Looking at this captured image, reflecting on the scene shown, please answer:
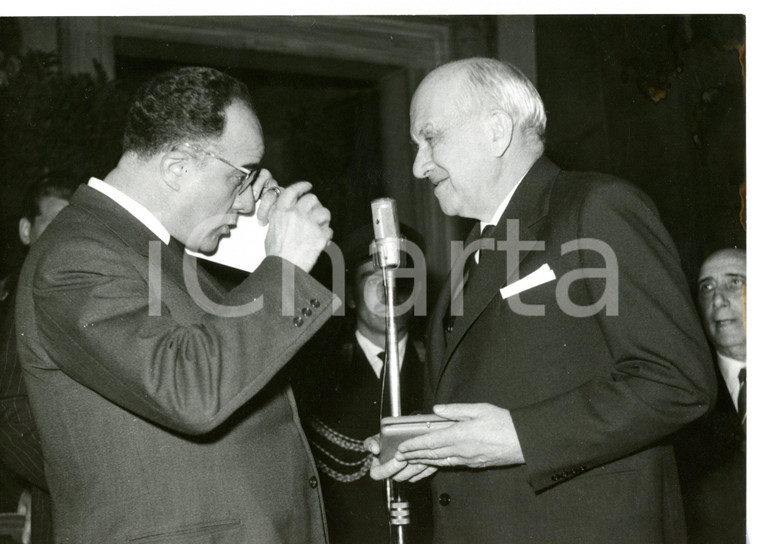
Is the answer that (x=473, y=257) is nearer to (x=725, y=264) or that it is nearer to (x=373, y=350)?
(x=373, y=350)

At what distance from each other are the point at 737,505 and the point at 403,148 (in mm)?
2614

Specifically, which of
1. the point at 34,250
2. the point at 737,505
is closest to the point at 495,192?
the point at 34,250

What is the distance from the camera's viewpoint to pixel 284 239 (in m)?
1.59

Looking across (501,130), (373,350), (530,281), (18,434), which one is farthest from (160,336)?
(373,350)

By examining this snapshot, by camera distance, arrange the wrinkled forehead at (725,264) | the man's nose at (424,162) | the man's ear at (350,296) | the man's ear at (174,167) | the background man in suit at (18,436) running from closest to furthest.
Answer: the man's ear at (174,167) < the man's nose at (424,162) < the background man in suit at (18,436) < the wrinkled forehead at (725,264) < the man's ear at (350,296)

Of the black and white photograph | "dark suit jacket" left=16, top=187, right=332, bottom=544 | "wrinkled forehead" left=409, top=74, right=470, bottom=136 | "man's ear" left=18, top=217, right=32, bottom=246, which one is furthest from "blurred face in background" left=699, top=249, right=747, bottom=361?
"man's ear" left=18, top=217, right=32, bottom=246

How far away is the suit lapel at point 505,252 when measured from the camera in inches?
70.0

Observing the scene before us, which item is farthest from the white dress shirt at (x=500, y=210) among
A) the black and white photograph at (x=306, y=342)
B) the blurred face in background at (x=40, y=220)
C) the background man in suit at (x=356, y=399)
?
the blurred face in background at (x=40, y=220)

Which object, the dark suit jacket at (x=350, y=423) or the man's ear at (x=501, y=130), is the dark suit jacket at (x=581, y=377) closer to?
the man's ear at (x=501, y=130)

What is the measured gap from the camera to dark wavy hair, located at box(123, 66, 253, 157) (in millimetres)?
1779

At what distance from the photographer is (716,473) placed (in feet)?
10.5

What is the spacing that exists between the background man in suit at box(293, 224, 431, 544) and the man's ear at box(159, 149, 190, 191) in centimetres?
125

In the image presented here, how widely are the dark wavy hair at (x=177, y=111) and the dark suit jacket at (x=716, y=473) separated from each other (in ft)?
8.17
